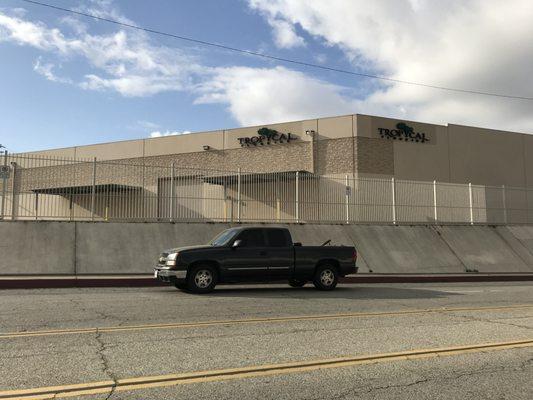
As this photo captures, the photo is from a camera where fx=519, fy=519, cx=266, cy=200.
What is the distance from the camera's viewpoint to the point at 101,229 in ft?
60.6

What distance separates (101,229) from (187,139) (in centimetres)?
1889

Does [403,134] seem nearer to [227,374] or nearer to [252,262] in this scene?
[252,262]

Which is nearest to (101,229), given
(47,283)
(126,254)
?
(126,254)

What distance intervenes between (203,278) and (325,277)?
11.4 feet

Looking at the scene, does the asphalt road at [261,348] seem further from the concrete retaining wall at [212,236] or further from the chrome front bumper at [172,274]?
the concrete retaining wall at [212,236]

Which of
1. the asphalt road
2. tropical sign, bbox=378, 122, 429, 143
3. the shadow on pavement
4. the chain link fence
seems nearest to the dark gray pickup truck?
the shadow on pavement

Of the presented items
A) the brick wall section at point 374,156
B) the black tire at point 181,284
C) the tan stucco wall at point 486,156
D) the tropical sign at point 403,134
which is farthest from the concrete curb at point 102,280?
the tan stucco wall at point 486,156

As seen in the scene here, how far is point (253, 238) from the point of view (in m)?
13.8

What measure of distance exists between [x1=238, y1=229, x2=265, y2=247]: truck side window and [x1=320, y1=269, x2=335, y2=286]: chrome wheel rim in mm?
1910

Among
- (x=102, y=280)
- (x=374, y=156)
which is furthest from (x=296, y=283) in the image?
(x=374, y=156)

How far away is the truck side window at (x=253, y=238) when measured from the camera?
13.6 meters

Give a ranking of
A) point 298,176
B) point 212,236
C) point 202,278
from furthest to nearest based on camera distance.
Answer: point 298,176 < point 212,236 < point 202,278

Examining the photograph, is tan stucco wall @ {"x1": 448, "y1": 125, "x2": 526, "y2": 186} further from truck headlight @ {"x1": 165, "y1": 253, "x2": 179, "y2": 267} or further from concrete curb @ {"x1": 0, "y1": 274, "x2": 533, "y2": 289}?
truck headlight @ {"x1": 165, "y1": 253, "x2": 179, "y2": 267}

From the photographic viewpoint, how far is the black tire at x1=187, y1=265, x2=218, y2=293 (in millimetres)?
12773
